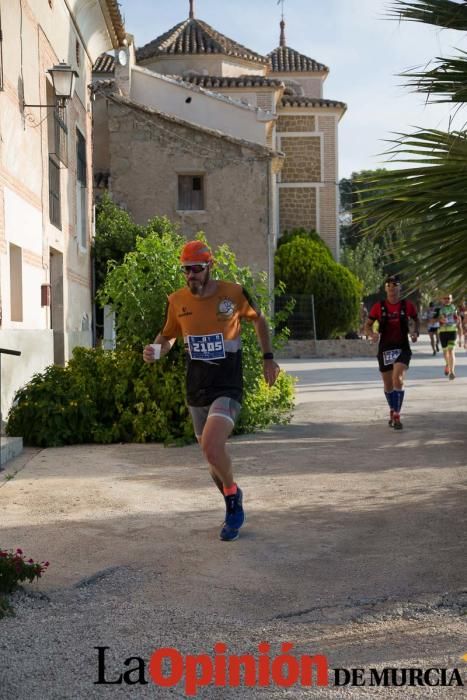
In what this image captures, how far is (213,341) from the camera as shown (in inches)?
251

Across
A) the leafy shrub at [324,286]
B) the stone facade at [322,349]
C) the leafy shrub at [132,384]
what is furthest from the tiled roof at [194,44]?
the leafy shrub at [132,384]

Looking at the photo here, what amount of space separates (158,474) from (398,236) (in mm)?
3071

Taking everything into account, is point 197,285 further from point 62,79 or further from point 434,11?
point 62,79

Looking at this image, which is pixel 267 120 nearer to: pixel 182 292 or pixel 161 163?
pixel 161 163

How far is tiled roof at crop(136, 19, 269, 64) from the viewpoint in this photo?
1593 inches

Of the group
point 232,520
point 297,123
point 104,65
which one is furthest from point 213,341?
point 297,123

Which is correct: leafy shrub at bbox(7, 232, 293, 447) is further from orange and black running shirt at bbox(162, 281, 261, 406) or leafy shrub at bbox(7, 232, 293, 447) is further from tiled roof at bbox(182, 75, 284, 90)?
tiled roof at bbox(182, 75, 284, 90)

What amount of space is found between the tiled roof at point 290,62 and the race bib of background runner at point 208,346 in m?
42.2

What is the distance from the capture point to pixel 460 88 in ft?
23.4

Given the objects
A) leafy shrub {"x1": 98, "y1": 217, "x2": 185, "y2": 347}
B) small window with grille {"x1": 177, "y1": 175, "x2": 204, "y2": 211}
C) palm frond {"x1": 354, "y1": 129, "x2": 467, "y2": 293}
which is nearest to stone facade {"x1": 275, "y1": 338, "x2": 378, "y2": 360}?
small window with grille {"x1": 177, "y1": 175, "x2": 204, "y2": 211}

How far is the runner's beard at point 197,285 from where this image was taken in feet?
20.9

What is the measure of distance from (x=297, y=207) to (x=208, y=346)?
36.9 meters

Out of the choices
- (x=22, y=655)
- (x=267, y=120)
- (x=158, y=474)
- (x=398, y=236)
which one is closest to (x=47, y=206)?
(x=158, y=474)

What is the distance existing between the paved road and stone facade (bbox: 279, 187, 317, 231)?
32400mm
